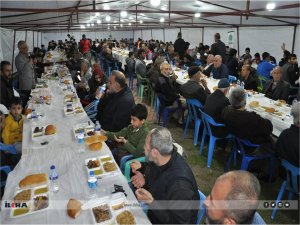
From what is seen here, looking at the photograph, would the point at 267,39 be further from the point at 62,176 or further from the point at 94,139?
the point at 62,176

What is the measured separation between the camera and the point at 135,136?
3025 millimetres

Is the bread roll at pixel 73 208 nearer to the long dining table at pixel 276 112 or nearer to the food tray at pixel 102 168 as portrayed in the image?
the food tray at pixel 102 168

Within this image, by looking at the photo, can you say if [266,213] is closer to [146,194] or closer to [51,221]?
[146,194]

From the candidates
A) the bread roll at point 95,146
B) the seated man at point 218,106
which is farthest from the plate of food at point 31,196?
the seated man at point 218,106

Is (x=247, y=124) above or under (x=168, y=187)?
above

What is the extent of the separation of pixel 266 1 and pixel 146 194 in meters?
6.36

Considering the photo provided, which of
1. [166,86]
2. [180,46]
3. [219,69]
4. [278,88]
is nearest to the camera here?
[278,88]

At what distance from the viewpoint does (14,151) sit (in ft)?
10.8

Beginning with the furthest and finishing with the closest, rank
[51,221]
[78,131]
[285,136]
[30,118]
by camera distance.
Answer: [30,118]
[78,131]
[285,136]
[51,221]

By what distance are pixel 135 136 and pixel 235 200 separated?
5.90 ft

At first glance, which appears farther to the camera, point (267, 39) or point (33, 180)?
point (267, 39)

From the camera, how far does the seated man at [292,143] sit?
2.57 meters

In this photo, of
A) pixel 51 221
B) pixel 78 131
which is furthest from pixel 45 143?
pixel 51 221

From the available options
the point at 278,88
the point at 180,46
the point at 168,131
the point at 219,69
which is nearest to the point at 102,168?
the point at 168,131
